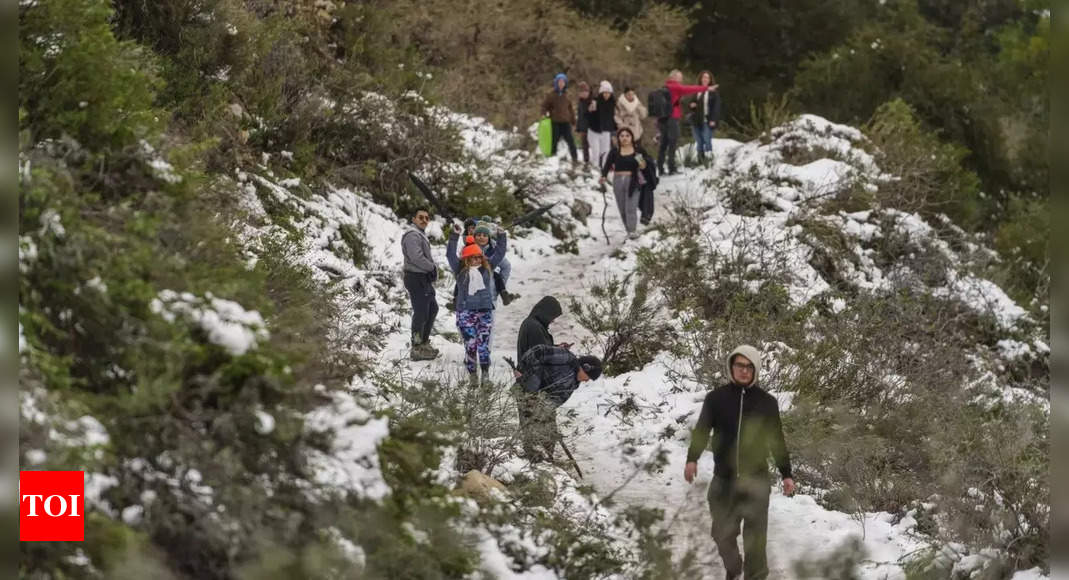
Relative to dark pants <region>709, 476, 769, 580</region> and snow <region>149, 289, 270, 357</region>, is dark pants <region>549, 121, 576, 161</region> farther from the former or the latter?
snow <region>149, 289, 270, 357</region>

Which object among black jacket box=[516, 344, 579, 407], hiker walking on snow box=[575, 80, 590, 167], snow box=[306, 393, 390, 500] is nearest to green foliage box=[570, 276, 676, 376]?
black jacket box=[516, 344, 579, 407]

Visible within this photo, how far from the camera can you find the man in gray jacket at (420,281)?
11.3 metres

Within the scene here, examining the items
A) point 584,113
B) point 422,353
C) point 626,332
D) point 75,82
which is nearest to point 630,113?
point 584,113

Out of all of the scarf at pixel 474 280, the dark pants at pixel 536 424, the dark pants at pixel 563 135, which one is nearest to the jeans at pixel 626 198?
the dark pants at pixel 563 135

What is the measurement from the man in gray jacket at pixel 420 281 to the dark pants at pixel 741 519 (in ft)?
15.6

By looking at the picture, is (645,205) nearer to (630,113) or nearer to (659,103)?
(630,113)

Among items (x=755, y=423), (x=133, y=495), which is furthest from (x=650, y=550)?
(x=133, y=495)

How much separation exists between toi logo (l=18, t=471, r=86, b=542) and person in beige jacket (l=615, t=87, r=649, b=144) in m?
13.5

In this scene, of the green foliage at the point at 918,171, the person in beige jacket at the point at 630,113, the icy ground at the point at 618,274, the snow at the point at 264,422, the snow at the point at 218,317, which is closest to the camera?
the snow at the point at 264,422

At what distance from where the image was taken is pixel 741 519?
24.0 ft

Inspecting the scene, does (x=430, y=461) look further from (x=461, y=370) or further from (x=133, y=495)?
(x=461, y=370)

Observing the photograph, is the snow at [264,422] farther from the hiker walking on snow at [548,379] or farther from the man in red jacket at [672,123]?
the man in red jacket at [672,123]

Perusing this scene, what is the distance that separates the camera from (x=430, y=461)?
6.63m

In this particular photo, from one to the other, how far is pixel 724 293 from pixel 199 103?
6259 mm
